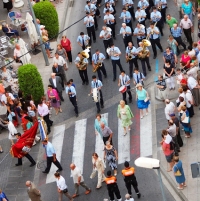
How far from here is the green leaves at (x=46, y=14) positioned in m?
33.7

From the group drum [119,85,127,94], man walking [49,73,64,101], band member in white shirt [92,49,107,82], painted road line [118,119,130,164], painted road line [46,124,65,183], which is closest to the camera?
painted road line [118,119,130,164]

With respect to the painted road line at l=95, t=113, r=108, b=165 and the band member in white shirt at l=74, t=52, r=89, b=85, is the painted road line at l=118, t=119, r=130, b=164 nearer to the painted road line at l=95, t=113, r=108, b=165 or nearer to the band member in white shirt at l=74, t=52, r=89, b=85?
the painted road line at l=95, t=113, r=108, b=165

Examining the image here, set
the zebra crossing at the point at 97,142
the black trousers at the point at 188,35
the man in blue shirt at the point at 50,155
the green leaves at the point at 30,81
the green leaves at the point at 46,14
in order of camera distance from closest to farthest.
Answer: the man in blue shirt at the point at 50,155
the zebra crossing at the point at 97,142
the green leaves at the point at 30,81
the black trousers at the point at 188,35
the green leaves at the point at 46,14

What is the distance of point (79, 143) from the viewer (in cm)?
2762

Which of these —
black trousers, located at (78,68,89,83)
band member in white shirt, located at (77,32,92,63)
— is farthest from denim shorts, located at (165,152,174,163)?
band member in white shirt, located at (77,32,92,63)

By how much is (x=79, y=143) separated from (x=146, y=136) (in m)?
2.49

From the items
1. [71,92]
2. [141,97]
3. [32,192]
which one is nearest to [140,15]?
[71,92]

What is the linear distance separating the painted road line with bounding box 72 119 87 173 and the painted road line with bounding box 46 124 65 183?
531mm

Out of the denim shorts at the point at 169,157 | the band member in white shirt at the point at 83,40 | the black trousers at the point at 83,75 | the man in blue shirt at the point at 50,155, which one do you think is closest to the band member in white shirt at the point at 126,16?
the band member in white shirt at the point at 83,40

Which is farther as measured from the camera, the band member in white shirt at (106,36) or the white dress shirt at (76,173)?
the band member in white shirt at (106,36)

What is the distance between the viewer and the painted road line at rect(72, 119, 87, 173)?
2669cm

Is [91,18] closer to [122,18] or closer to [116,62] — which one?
[122,18]

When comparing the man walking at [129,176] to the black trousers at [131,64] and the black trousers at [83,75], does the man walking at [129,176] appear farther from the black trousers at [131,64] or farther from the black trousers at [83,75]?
the black trousers at [83,75]

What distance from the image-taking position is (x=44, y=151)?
91.2 ft
